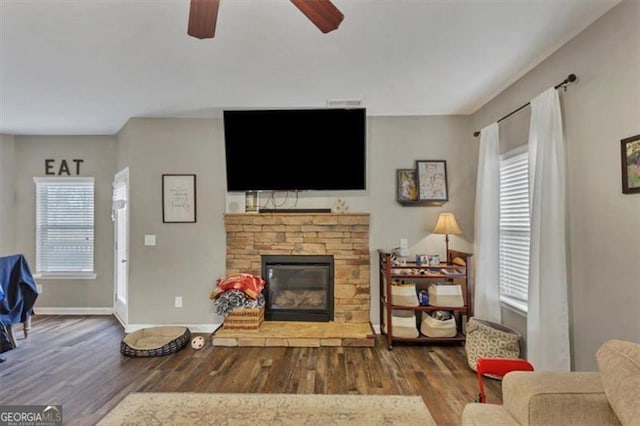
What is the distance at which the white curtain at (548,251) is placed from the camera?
214 cm

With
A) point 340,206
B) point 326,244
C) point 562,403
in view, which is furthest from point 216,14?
point 326,244

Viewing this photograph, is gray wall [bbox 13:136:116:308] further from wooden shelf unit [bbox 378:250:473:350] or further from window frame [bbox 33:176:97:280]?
wooden shelf unit [bbox 378:250:473:350]

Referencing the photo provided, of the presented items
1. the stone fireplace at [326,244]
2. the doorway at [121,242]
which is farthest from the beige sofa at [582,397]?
the doorway at [121,242]

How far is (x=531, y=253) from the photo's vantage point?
2322 millimetres

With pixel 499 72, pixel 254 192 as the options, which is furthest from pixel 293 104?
pixel 499 72

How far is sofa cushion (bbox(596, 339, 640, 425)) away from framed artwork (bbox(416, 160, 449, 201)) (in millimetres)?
2518

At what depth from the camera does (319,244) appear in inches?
146

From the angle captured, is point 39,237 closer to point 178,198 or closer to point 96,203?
point 96,203

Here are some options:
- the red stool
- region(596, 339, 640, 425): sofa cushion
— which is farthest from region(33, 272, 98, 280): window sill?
region(596, 339, 640, 425): sofa cushion

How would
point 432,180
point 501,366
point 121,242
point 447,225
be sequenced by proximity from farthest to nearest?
point 121,242, point 432,180, point 447,225, point 501,366

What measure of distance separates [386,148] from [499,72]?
4.47 ft

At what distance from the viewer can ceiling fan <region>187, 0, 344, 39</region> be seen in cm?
141

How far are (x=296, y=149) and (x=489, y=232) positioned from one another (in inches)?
83.1

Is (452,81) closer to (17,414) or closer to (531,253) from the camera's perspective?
(531,253)
